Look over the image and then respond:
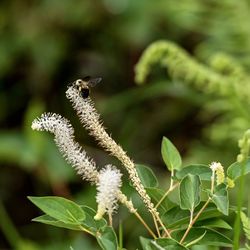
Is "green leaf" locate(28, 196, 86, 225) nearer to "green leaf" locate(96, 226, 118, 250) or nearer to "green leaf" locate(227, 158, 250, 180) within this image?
"green leaf" locate(96, 226, 118, 250)

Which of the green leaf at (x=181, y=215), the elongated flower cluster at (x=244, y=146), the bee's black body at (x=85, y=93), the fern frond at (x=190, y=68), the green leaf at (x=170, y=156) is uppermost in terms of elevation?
the fern frond at (x=190, y=68)

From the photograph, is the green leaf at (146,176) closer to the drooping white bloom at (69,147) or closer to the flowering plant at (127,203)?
the flowering plant at (127,203)

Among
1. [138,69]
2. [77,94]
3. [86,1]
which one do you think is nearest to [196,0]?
[86,1]

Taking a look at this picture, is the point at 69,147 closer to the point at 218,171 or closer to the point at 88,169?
the point at 88,169

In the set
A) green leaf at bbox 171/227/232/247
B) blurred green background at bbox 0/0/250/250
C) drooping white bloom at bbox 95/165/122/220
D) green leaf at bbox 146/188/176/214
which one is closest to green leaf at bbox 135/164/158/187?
green leaf at bbox 146/188/176/214

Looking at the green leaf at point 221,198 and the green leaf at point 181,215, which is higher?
the green leaf at point 221,198

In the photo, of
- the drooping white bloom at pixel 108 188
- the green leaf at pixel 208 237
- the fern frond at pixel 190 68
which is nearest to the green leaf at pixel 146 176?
the green leaf at pixel 208 237

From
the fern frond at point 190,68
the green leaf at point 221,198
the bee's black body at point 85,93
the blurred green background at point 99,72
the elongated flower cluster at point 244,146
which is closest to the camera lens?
the elongated flower cluster at point 244,146

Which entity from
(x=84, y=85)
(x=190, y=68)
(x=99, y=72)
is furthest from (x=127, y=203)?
(x=99, y=72)

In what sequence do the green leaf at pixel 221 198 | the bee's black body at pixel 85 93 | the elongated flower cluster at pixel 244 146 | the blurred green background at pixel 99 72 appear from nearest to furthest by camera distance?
the elongated flower cluster at pixel 244 146 < the green leaf at pixel 221 198 < the bee's black body at pixel 85 93 < the blurred green background at pixel 99 72
